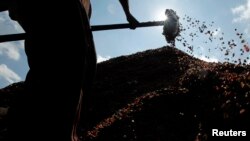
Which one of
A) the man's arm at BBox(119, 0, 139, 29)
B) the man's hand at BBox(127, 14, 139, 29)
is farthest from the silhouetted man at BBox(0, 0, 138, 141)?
the man's hand at BBox(127, 14, 139, 29)

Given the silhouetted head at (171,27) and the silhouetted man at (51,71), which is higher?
the silhouetted man at (51,71)

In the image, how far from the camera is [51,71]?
5.38ft

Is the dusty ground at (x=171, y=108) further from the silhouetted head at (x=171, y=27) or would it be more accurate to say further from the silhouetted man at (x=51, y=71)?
the silhouetted man at (x=51, y=71)

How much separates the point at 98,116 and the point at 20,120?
9.89 metres

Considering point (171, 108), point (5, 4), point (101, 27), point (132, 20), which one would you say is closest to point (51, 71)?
point (5, 4)

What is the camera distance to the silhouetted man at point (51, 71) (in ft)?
5.24

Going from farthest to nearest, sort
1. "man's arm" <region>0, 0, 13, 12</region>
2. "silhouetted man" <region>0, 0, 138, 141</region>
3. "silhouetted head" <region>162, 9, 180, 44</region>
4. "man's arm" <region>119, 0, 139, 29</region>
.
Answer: "man's arm" <region>119, 0, 139, 29</region> → "silhouetted head" <region>162, 9, 180, 44</region> → "man's arm" <region>0, 0, 13, 12</region> → "silhouetted man" <region>0, 0, 138, 141</region>

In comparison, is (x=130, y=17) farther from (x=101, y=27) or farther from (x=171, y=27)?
(x=171, y=27)

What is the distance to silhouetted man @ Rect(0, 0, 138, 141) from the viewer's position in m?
1.60

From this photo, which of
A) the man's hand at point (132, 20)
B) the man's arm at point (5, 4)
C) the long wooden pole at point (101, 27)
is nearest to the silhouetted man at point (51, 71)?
the man's arm at point (5, 4)

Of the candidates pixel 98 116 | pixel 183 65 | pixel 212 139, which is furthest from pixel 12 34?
pixel 183 65

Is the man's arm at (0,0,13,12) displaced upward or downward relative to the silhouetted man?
upward

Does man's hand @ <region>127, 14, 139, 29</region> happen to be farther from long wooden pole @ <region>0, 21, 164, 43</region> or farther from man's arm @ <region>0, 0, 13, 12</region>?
man's arm @ <region>0, 0, 13, 12</region>

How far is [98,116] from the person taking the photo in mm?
11391
